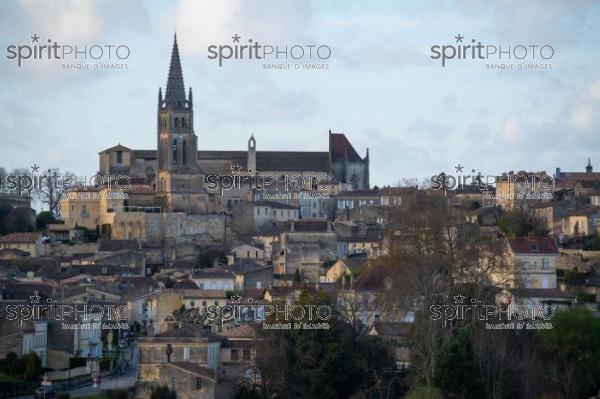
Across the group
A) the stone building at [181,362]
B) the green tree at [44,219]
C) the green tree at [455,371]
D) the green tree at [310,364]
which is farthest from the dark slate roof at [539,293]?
the green tree at [44,219]

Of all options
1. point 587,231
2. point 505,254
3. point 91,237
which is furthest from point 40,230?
point 505,254

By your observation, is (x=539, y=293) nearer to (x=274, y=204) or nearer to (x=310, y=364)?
(x=310, y=364)

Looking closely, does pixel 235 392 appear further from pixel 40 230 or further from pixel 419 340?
pixel 40 230

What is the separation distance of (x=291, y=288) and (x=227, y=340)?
1278 centimetres

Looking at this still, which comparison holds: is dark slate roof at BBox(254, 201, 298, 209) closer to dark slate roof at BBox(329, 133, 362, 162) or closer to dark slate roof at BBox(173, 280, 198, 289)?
dark slate roof at BBox(329, 133, 362, 162)

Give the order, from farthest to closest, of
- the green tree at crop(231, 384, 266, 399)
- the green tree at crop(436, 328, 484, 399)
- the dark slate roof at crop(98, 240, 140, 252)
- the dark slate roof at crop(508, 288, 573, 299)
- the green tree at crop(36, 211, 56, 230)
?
the green tree at crop(36, 211, 56, 230), the dark slate roof at crop(98, 240, 140, 252), the dark slate roof at crop(508, 288, 573, 299), the green tree at crop(436, 328, 484, 399), the green tree at crop(231, 384, 266, 399)

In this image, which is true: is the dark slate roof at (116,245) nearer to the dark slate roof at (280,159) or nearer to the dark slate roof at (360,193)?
the dark slate roof at (360,193)

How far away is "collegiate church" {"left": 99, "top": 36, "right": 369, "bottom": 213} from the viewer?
104 meters

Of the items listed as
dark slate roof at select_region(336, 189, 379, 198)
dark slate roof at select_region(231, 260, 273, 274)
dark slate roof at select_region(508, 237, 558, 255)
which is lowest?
dark slate roof at select_region(231, 260, 273, 274)

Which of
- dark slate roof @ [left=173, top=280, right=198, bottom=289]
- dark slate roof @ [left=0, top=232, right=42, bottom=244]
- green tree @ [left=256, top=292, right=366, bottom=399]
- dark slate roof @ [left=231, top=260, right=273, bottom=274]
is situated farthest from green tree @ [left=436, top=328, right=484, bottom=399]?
dark slate roof @ [left=0, top=232, right=42, bottom=244]

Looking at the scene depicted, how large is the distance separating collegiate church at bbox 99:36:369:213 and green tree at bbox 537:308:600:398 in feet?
149

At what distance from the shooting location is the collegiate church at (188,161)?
104m

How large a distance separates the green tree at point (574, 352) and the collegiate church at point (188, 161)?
4546cm

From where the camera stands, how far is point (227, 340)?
58750 mm
